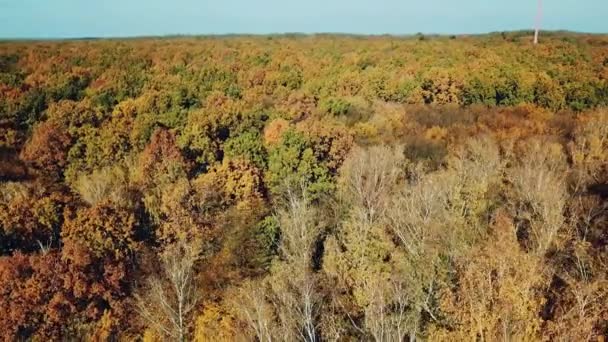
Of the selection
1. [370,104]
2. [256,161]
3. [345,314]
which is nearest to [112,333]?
[345,314]

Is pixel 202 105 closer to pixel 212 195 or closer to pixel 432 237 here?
pixel 212 195

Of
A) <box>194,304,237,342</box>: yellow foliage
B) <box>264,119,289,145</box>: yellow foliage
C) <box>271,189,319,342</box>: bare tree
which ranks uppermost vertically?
<box>264,119,289,145</box>: yellow foliage

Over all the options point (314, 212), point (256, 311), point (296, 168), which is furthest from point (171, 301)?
point (296, 168)

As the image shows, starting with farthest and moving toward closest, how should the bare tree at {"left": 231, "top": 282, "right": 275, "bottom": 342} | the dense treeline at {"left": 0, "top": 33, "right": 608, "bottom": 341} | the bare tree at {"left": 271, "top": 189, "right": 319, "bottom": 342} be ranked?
1. the bare tree at {"left": 271, "top": 189, "right": 319, "bottom": 342}
2. the dense treeline at {"left": 0, "top": 33, "right": 608, "bottom": 341}
3. the bare tree at {"left": 231, "top": 282, "right": 275, "bottom": 342}

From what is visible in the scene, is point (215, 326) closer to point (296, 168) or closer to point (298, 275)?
point (298, 275)

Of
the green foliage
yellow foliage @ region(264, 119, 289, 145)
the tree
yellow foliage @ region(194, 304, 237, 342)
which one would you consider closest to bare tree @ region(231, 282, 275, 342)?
yellow foliage @ region(194, 304, 237, 342)

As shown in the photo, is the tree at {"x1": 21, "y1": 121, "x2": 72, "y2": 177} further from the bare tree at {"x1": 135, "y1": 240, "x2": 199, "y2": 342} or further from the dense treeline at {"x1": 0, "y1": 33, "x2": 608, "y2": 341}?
the bare tree at {"x1": 135, "y1": 240, "x2": 199, "y2": 342}
